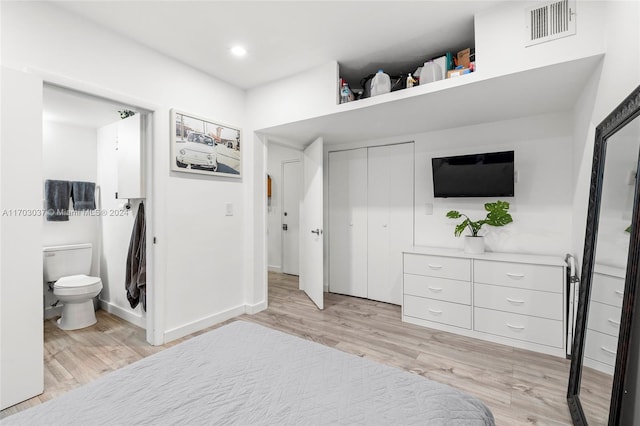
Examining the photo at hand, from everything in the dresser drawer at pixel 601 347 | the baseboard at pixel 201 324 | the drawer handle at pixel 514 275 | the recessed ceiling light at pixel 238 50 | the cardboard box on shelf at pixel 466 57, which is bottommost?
the baseboard at pixel 201 324

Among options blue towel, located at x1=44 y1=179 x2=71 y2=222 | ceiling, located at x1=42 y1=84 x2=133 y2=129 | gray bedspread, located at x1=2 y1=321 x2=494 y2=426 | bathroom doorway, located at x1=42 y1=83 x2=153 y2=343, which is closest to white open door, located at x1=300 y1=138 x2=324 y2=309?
bathroom doorway, located at x1=42 y1=83 x2=153 y2=343

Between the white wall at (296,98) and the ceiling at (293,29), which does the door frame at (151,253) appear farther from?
the white wall at (296,98)

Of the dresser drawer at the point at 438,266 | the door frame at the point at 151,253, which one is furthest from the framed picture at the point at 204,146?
the dresser drawer at the point at 438,266

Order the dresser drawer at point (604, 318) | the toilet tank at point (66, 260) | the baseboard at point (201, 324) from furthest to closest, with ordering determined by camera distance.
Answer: the toilet tank at point (66, 260) < the baseboard at point (201, 324) < the dresser drawer at point (604, 318)

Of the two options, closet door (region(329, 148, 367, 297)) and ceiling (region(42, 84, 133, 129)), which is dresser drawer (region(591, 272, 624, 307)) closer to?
closet door (region(329, 148, 367, 297))

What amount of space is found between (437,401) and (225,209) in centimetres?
269

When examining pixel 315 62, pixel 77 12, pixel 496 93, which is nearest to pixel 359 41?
pixel 315 62

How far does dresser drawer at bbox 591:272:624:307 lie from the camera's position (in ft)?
4.40

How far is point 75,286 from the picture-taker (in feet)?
9.72

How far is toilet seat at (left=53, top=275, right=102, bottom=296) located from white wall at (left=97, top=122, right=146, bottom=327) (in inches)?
11.0

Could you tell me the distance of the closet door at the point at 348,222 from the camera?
395cm

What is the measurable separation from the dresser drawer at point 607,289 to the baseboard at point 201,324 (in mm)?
3016

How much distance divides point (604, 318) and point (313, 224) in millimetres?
2672

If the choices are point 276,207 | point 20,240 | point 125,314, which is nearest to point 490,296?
point 20,240
